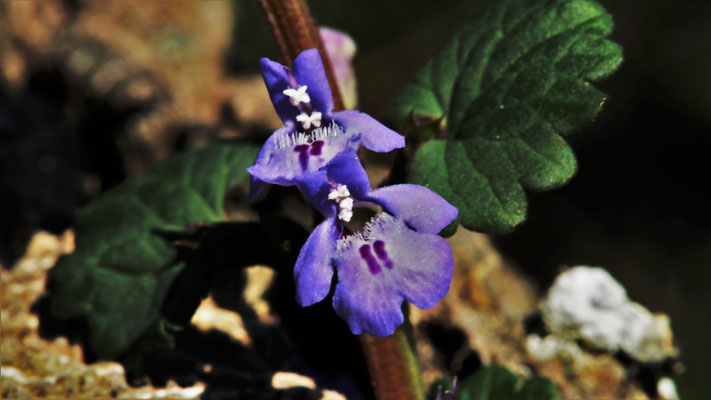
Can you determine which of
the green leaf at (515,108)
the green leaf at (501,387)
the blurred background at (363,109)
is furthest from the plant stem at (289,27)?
the blurred background at (363,109)

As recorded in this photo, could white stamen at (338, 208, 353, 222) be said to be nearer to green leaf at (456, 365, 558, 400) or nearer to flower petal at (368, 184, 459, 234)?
flower petal at (368, 184, 459, 234)

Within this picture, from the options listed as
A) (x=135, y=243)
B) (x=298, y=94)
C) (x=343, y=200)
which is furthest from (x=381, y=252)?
(x=135, y=243)

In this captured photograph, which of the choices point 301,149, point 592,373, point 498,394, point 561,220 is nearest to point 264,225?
point 301,149

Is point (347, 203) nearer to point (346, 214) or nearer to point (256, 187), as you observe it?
point (346, 214)

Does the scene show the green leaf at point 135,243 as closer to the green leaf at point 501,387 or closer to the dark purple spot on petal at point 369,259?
the dark purple spot on petal at point 369,259

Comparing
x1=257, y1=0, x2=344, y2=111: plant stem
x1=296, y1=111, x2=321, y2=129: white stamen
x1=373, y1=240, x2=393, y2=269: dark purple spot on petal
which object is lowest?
x1=373, y1=240, x2=393, y2=269: dark purple spot on petal

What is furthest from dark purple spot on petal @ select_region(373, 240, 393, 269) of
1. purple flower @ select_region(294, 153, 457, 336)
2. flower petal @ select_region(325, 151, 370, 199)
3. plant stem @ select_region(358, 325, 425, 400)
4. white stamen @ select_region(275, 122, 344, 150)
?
plant stem @ select_region(358, 325, 425, 400)
